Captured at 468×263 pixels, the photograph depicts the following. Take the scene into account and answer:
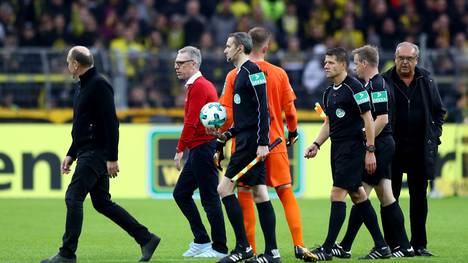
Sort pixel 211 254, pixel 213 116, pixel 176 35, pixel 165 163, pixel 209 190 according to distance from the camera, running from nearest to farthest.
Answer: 1. pixel 213 116
2. pixel 211 254
3. pixel 209 190
4. pixel 165 163
5. pixel 176 35

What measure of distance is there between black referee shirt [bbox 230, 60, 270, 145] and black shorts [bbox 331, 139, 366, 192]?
1.03 metres

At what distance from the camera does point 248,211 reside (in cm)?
1133

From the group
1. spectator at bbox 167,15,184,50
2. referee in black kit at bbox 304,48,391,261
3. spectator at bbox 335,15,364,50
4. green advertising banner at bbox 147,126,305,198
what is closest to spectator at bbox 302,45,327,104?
green advertising banner at bbox 147,126,305,198

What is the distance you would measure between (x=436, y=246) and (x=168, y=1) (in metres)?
13.5

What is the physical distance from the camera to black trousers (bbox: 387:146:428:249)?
12562mm

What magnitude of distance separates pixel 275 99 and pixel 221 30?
12.8 meters

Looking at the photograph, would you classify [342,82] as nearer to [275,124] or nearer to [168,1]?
[275,124]

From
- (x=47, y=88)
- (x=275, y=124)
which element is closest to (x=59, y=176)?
(x=47, y=88)

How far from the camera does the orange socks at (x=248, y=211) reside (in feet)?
36.9

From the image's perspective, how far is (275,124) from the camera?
11406 mm

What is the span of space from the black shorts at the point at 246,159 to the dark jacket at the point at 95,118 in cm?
118

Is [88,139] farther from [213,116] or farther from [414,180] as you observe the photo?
[414,180]

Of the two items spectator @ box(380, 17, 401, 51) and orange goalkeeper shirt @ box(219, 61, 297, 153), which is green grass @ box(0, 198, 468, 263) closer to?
orange goalkeeper shirt @ box(219, 61, 297, 153)

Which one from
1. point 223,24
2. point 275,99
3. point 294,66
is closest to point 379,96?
point 275,99
